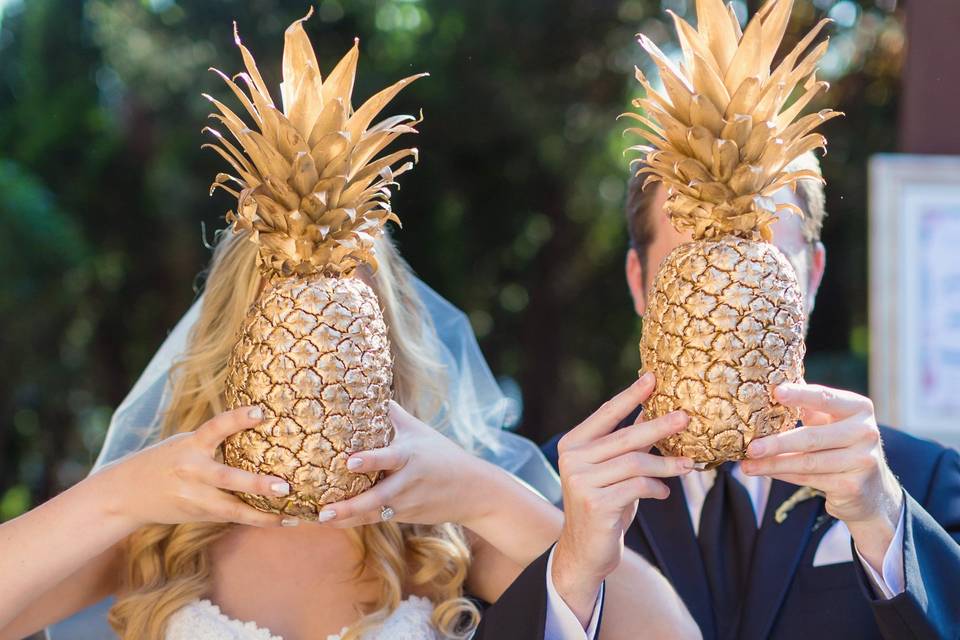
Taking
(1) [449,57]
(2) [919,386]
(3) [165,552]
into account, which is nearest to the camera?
(3) [165,552]

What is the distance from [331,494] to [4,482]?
29.6ft

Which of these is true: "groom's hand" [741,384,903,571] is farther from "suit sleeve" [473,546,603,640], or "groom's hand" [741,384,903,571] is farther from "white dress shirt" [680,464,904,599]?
"suit sleeve" [473,546,603,640]

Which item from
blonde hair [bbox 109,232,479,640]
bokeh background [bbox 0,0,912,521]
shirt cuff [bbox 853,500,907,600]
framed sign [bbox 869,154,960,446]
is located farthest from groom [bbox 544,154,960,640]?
bokeh background [bbox 0,0,912,521]

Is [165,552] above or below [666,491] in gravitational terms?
below

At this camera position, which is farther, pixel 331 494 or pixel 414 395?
pixel 414 395

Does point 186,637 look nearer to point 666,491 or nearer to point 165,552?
point 165,552

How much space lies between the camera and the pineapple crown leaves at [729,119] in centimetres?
211

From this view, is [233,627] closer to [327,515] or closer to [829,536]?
[327,515]

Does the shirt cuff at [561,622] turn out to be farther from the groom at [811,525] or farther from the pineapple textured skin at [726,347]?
the pineapple textured skin at [726,347]

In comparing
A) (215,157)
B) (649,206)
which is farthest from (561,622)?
(215,157)

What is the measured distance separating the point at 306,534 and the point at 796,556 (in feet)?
4.39

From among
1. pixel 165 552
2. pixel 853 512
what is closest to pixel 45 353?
pixel 165 552

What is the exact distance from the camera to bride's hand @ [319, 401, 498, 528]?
2.14m

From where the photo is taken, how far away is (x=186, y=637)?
2.67 m
